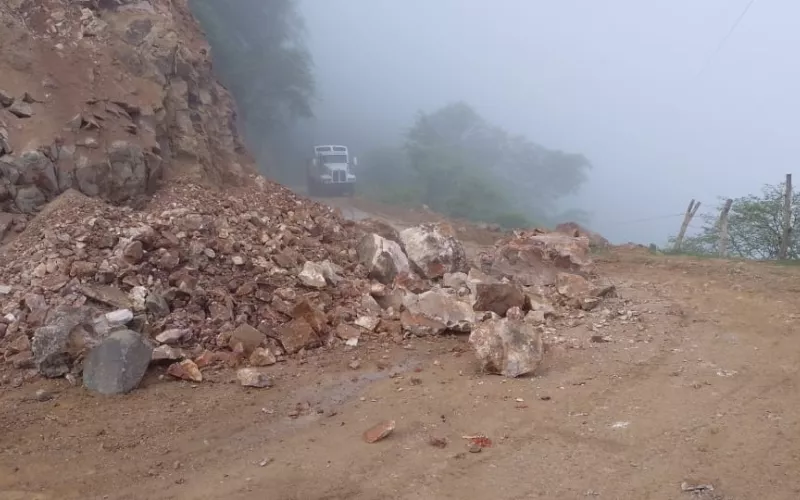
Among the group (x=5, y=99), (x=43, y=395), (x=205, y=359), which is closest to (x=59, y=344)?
A: (x=43, y=395)

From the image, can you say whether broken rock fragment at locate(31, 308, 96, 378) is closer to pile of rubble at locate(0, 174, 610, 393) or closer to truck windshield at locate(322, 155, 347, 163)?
pile of rubble at locate(0, 174, 610, 393)

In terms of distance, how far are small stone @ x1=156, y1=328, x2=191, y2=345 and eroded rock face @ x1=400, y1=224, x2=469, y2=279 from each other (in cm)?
389

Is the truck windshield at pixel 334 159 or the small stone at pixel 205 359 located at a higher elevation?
the truck windshield at pixel 334 159

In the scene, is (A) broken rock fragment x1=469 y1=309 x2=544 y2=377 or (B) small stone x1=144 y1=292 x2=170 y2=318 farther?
(B) small stone x1=144 y1=292 x2=170 y2=318

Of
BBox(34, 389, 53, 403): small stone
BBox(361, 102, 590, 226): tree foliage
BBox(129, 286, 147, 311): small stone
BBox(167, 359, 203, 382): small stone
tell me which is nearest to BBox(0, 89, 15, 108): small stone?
BBox(129, 286, 147, 311): small stone

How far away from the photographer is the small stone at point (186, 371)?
594 centimetres

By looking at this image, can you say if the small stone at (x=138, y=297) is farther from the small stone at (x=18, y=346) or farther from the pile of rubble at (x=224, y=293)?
the small stone at (x=18, y=346)

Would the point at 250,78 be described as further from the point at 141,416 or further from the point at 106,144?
the point at 141,416

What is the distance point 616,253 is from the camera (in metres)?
13.3

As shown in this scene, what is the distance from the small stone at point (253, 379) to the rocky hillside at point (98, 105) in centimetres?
422

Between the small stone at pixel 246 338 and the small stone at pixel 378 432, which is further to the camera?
the small stone at pixel 246 338

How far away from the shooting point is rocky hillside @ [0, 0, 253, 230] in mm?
8664

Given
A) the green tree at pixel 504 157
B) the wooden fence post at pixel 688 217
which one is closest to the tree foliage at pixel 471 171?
the green tree at pixel 504 157

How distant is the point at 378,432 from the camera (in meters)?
4.93
